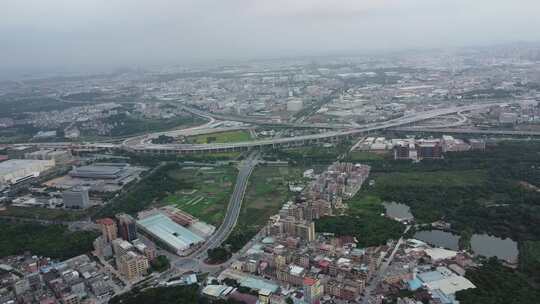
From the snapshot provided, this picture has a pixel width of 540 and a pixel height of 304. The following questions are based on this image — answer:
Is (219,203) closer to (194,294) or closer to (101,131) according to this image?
(194,294)

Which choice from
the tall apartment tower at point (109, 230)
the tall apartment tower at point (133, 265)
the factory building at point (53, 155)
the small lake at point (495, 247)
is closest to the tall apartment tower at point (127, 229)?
the tall apartment tower at point (109, 230)

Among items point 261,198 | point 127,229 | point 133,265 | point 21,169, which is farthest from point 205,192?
point 21,169

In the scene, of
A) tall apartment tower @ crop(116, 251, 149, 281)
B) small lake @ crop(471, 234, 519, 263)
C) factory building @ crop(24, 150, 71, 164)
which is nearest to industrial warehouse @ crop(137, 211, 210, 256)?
tall apartment tower @ crop(116, 251, 149, 281)

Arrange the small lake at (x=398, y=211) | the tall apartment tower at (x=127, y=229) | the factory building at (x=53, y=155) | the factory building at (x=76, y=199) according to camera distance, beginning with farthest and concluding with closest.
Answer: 1. the factory building at (x=53, y=155)
2. the factory building at (x=76, y=199)
3. the small lake at (x=398, y=211)
4. the tall apartment tower at (x=127, y=229)

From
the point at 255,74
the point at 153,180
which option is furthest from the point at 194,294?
the point at 255,74

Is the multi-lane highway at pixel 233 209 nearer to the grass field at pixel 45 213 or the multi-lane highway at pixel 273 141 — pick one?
the multi-lane highway at pixel 273 141

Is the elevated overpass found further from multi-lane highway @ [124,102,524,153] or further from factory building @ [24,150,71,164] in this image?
factory building @ [24,150,71,164]
